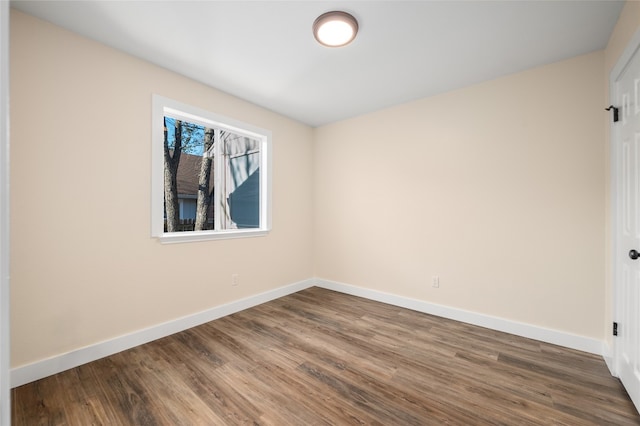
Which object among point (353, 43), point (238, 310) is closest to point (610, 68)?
point (353, 43)

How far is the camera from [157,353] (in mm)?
2254

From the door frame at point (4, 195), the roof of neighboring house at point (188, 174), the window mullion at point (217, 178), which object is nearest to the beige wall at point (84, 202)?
the window mullion at point (217, 178)

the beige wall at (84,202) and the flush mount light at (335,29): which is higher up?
the flush mount light at (335,29)

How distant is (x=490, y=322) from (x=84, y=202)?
389 cm

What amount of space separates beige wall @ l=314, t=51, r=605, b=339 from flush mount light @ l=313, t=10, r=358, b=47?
61.8 inches

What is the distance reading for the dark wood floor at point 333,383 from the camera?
1.58m

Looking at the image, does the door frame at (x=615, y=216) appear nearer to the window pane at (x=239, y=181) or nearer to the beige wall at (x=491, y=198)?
the beige wall at (x=491, y=198)

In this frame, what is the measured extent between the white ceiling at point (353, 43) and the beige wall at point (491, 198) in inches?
14.3

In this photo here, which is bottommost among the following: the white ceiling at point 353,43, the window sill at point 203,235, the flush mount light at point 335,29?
the window sill at point 203,235

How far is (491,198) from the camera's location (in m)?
2.78

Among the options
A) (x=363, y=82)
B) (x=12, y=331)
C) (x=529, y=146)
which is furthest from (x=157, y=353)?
(x=529, y=146)

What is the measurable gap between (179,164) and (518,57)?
347 cm

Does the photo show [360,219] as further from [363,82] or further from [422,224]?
[363,82]

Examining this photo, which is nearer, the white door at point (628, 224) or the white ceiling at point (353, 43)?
the white door at point (628, 224)
